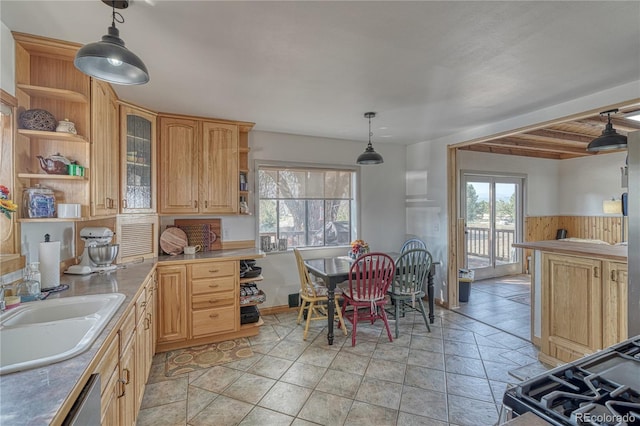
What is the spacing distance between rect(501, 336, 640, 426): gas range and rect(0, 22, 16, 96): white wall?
9.30 feet

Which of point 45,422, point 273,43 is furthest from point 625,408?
point 273,43

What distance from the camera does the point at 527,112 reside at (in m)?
3.36

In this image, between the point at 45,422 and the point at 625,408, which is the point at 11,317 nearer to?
the point at 45,422

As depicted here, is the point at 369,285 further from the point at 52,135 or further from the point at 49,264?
the point at 52,135

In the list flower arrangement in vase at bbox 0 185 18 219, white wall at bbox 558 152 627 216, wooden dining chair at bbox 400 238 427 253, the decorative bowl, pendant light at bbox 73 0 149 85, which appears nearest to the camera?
pendant light at bbox 73 0 149 85

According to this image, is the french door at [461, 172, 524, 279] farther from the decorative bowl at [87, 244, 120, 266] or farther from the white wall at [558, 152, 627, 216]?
the decorative bowl at [87, 244, 120, 266]

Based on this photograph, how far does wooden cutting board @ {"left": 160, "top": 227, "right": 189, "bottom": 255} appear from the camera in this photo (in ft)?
11.6

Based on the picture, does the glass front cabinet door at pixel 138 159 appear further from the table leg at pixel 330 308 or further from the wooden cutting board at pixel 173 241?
the table leg at pixel 330 308

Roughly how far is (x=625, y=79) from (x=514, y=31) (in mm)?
1486

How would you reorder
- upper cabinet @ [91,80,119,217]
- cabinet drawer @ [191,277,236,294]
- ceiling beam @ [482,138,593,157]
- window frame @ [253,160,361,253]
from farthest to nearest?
ceiling beam @ [482,138,593,157] → window frame @ [253,160,361,253] → cabinet drawer @ [191,277,236,294] → upper cabinet @ [91,80,119,217]

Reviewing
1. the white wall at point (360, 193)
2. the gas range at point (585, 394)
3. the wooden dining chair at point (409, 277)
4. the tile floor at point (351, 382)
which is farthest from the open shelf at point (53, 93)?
the wooden dining chair at point (409, 277)

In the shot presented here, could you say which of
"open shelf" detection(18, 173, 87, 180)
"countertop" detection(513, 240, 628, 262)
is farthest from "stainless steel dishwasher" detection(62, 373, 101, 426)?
"countertop" detection(513, 240, 628, 262)

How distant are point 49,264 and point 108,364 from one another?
3.49 feet

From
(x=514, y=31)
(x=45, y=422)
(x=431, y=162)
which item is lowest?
(x=45, y=422)
